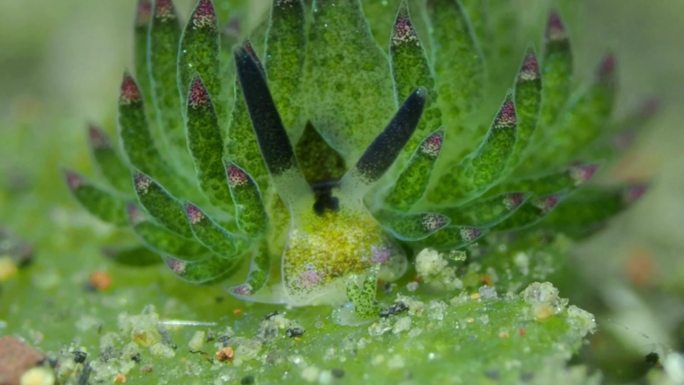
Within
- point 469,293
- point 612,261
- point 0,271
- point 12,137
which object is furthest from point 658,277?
point 12,137

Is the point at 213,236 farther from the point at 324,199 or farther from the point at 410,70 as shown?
the point at 410,70

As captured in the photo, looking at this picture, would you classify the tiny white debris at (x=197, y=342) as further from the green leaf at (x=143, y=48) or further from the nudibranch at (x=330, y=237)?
the green leaf at (x=143, y=48)

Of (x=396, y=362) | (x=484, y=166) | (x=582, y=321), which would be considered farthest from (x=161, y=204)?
(x=582, y=321)

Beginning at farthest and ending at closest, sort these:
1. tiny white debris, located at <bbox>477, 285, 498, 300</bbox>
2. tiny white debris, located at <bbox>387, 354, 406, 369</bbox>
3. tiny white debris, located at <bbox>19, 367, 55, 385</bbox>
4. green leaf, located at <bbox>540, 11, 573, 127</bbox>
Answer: green leaf, located at <bbox>540, 11, 573, 127</bbox>, tiny white debris, located at <bbox>477, 285, 498, 300</bbox>, tiny white debris, located at <bbox>19, 367, 55, 385</bbox>, tiny white debris, located at <bbox>387, 354, 406, 369</bbox>

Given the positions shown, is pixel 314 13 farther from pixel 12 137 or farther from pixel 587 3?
pixel 587 3

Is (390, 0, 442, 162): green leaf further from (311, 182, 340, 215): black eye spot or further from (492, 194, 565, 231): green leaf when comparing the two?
(492, 194, 565, 231): green leaf

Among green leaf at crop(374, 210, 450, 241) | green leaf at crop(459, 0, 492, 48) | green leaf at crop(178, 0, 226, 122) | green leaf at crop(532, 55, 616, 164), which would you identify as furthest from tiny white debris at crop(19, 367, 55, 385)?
green leaf at crop(532, 55, 616, 164)
